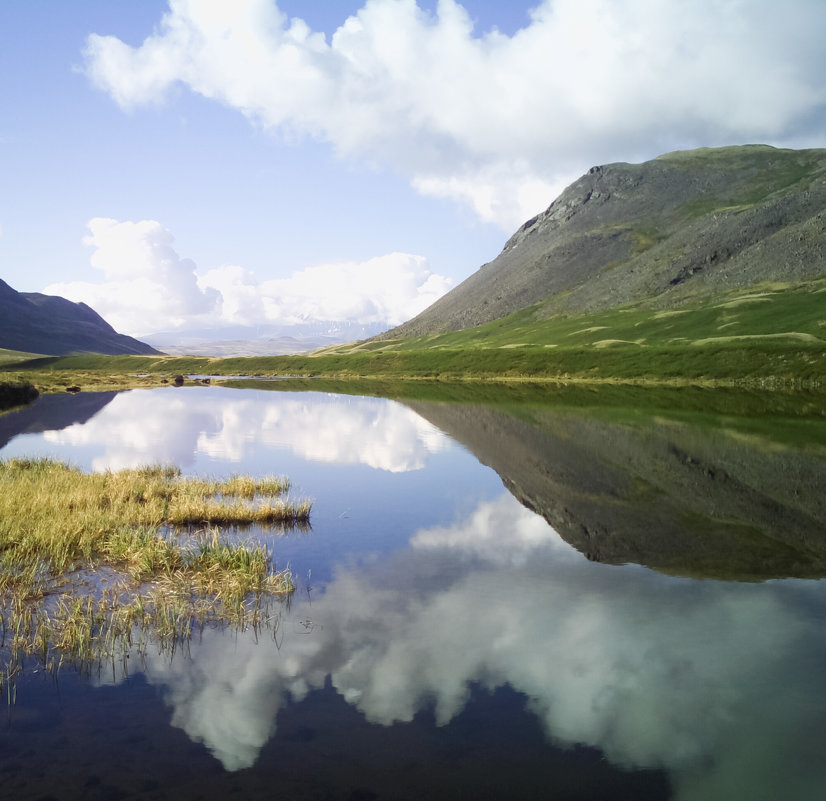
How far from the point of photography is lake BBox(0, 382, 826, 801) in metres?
9.59

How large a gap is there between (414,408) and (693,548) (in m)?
59.2

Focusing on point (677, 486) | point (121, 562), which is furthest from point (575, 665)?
point (677, 486)

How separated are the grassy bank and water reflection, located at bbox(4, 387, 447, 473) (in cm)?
1136

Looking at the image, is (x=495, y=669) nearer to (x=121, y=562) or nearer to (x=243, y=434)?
(x=121, y=562)

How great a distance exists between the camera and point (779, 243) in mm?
180375

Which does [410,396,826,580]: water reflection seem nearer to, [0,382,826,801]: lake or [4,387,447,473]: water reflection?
[0,382,826,801]: lake

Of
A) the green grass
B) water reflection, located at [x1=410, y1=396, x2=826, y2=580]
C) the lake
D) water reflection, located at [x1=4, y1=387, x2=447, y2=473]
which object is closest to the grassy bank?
the lake

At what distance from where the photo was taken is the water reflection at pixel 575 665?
10.4m

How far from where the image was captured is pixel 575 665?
43.2ft

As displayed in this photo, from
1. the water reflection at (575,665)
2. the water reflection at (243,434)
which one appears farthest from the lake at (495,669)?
the water reflection at (243,434)

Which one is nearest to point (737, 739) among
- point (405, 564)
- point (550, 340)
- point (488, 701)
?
point (488, 701)

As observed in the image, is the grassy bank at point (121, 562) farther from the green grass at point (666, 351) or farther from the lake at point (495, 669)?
the green grass at point (666, 351)

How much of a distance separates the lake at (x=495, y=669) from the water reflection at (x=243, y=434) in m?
13.5

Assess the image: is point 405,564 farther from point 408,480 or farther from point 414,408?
point 414,408
